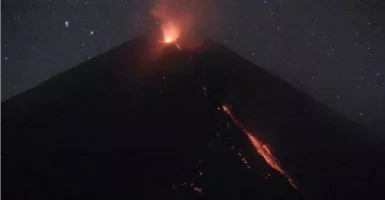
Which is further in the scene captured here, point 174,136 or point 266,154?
point 266,154

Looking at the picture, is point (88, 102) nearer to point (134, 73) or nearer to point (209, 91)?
point (134, 73)

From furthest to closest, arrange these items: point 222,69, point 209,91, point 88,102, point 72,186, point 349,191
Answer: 1. point 222,69
2. point 209,91
3. point 88,102
4. point 349,191
5. point 72,186

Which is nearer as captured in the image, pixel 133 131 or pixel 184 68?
pixel 133 131

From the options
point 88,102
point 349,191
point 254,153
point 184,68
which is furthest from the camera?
point 184,68

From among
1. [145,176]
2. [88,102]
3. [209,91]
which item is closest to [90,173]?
[145,176]

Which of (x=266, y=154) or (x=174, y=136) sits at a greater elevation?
Answer: (x=174, y=136)

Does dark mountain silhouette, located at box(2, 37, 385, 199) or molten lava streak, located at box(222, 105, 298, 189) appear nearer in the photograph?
dark mountain silhouette, located at box(2, 37, 385, 199)

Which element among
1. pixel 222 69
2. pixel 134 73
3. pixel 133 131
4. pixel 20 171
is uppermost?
pixel 20 171

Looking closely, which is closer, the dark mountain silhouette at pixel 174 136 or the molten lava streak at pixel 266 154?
the dark mountain silhouette at pixel 174 136
